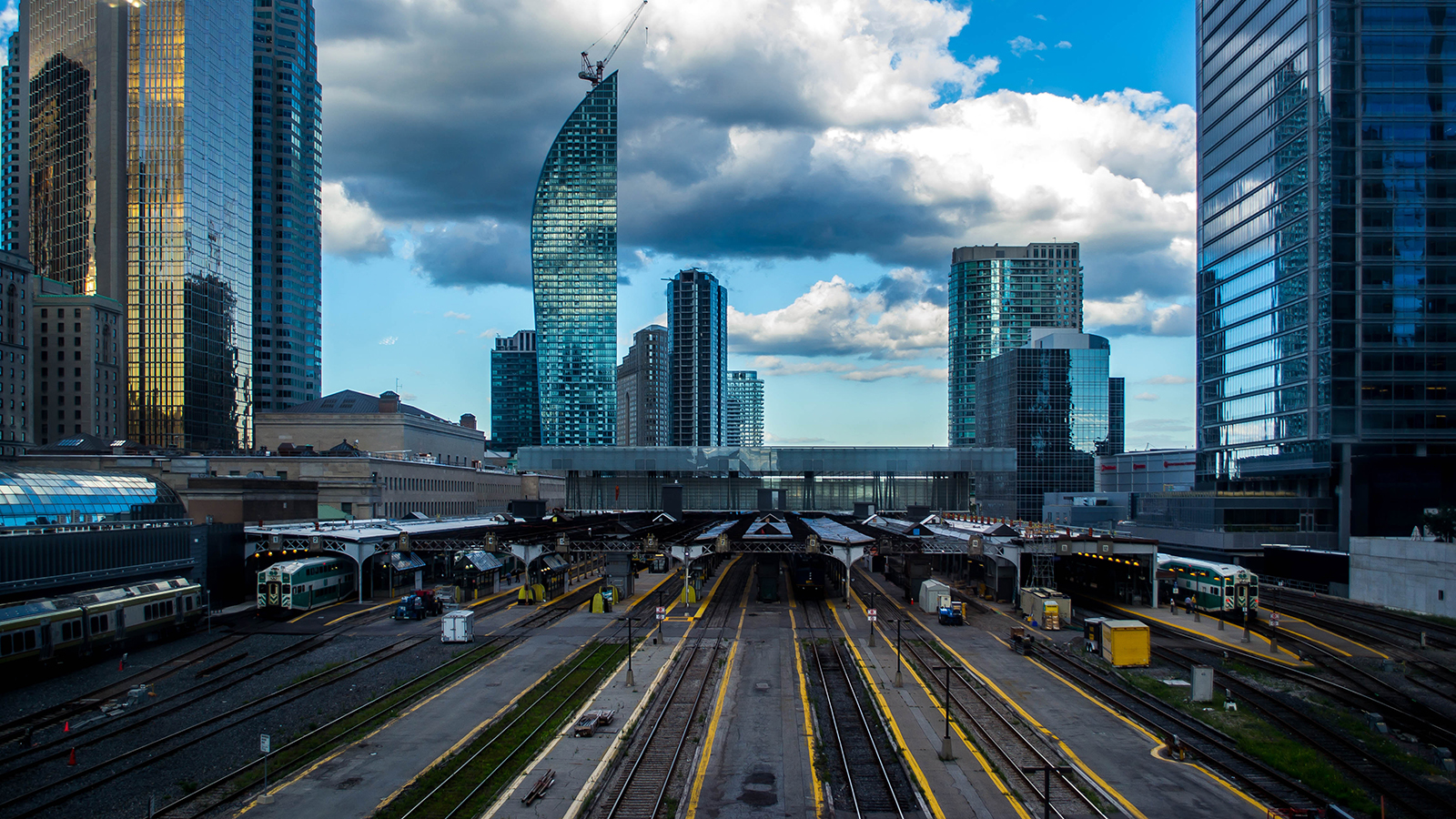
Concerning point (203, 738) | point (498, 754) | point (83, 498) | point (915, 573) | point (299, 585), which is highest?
point (83, 498)

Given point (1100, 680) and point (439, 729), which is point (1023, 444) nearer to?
point (1100, 680)

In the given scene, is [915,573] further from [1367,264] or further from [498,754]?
[1367,264]

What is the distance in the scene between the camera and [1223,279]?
103000 mm

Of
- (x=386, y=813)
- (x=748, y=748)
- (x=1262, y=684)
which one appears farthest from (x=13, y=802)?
(x=1262, y=684)

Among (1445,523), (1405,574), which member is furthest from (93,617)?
(1445,523)

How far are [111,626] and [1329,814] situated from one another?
167 feet

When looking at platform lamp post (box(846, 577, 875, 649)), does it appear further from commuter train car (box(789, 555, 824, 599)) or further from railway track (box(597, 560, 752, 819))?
railway track (box(597, 560, 752, 819))

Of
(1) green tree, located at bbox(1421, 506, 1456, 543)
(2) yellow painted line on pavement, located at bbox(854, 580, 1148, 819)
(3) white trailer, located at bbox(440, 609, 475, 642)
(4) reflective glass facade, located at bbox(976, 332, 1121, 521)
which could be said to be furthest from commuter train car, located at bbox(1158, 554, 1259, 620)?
(4) reflective glass facade, located at bbox(976, 332, 1121, 521)

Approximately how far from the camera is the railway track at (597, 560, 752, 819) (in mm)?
23359

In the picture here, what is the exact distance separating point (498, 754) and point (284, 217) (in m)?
185

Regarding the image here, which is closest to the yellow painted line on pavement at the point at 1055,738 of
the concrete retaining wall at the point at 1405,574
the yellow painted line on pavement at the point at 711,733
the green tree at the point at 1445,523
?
the yellow painted line on pavement at the point at 711,733

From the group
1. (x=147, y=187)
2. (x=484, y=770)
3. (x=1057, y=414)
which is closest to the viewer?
(x=484, y=770)

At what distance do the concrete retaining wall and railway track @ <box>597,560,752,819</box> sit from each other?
46833 mm

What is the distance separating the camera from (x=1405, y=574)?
5969cm
